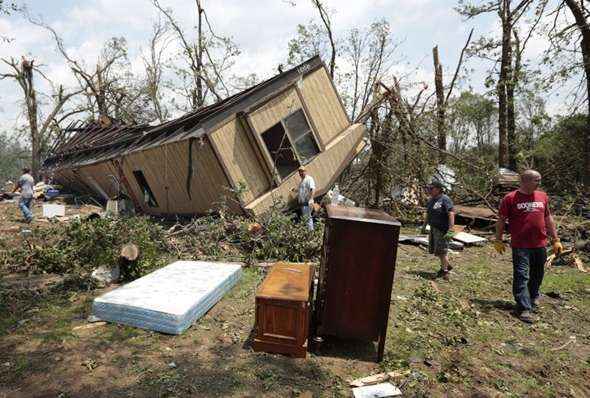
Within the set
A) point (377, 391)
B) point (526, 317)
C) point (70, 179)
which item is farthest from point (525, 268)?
point (70, 179)

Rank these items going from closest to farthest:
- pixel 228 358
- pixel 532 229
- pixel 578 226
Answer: pixel 228 358, pixel 532 229, pixel 578 226

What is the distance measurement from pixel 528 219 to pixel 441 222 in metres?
1.62

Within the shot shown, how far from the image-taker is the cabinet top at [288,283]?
154 inches

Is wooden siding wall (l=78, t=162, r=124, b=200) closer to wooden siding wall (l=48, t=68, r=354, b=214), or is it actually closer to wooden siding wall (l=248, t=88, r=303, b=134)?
wooden siding wall (l=48, t=68, r=354, b=214)

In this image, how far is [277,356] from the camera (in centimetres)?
396

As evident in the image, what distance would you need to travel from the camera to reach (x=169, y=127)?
11523 millimetres

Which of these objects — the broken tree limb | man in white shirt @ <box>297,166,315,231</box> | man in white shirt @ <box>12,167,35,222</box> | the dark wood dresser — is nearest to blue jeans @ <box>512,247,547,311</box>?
the dark wood dresser

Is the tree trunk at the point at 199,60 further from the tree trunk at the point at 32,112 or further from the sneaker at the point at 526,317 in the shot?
the sneaker at the point at 526,317

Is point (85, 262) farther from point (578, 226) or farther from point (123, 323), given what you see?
point (578, 226)

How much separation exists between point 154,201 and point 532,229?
428 inches

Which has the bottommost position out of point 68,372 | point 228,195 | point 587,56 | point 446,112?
point 68,372

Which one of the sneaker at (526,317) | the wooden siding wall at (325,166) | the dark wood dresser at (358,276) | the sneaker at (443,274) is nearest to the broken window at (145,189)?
the wooden siding wall at (325,166)

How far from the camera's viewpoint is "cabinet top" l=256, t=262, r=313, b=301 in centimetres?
390

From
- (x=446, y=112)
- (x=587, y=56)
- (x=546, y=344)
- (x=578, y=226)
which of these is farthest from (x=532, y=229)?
(x=587, y=56)
